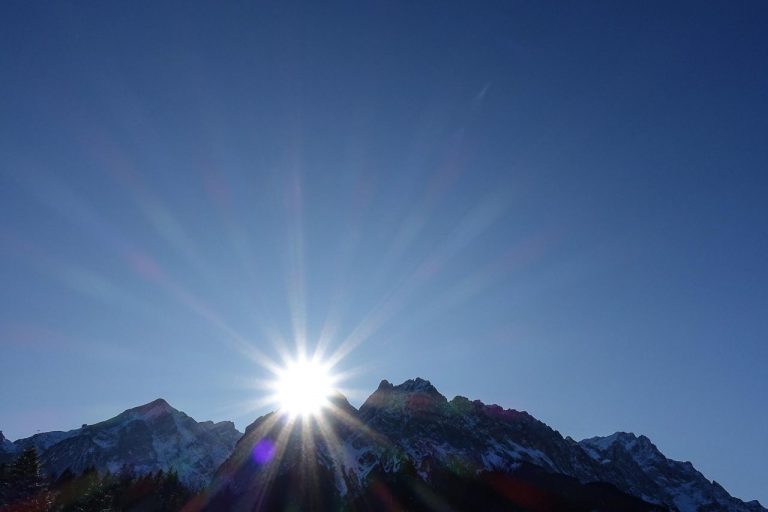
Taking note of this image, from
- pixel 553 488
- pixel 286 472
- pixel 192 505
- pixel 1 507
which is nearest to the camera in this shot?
pixel 1 507

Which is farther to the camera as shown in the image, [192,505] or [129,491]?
[192,505]

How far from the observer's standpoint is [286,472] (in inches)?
6993

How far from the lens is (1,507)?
174 ft

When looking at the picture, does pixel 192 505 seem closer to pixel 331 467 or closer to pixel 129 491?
pixel 129 491

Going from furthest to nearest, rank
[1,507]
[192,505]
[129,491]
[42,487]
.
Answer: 1. [192,505]
2. [129,491]
3. [42,487]
4. [1,507]

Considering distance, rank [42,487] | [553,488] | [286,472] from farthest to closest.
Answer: [553,488] → [286,472] → [42,487]

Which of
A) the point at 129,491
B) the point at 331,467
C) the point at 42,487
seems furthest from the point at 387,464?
the point at 42,487

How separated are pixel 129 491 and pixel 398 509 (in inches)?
3004

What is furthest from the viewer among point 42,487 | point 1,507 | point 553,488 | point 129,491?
point 553,488

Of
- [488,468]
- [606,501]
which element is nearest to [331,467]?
[488,468]

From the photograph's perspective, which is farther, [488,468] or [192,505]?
[488,468]

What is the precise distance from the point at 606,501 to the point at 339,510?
11131 centimetres

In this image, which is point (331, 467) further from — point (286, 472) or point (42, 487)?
point (42, 487)

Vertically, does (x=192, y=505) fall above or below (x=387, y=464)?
below
